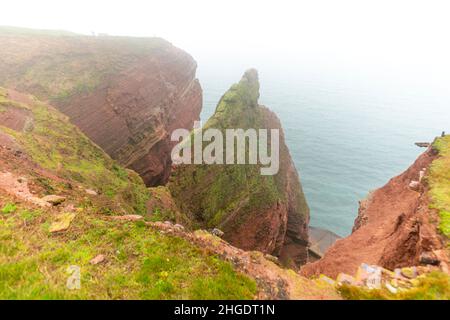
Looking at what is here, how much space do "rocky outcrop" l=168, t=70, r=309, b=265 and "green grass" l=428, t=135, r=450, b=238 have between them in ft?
52.6

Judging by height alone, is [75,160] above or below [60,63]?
below

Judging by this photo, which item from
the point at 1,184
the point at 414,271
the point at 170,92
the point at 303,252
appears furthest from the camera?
the point at 170,92

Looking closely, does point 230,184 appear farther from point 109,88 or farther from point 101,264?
point 109,88

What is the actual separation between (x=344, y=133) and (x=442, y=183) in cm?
8481

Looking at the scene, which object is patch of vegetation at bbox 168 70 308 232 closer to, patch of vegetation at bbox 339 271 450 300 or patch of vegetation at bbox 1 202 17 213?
patch of vegetation at bbox 1 202 17 213

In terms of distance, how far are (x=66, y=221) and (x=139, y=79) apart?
34.5 m

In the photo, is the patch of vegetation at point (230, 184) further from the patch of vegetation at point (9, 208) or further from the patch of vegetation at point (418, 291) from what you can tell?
the patch of vegetation at point (418, 291)

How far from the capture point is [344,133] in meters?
89.9

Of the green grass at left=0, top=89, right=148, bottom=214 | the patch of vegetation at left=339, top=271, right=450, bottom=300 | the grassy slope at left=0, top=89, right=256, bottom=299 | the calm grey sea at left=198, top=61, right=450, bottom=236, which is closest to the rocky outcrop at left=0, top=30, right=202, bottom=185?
the green grass at left=0, top=89, right=148, bottom=214

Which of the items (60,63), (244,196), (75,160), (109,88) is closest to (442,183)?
(244,196)

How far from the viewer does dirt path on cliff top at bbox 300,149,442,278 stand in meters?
9.30
